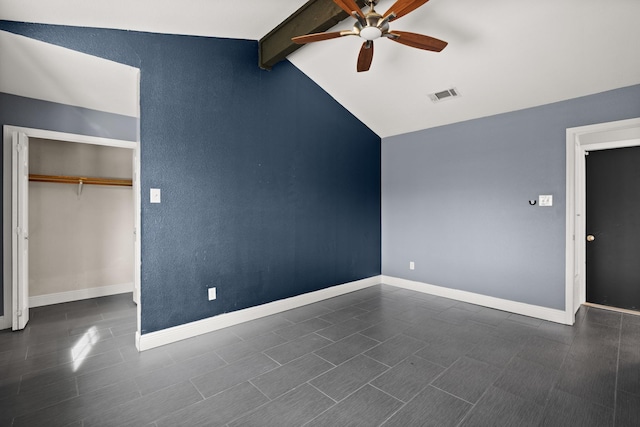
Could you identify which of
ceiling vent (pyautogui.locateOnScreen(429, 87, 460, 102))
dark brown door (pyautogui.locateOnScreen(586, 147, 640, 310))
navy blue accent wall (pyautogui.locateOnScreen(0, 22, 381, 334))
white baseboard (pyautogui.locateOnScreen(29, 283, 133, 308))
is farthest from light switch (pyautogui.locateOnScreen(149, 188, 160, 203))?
dark brown door (pyautogui.locateOnScreen(586, 147, 640, 310))

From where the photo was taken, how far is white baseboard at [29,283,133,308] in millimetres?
3907

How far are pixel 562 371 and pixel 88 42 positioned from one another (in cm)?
471

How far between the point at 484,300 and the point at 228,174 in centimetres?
368

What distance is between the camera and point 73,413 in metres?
1.86

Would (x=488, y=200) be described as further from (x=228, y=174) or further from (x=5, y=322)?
(x=5, y=322)

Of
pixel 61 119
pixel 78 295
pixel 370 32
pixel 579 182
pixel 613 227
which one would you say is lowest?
pixel 78 295

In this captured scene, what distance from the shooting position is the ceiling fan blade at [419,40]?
2309 millimetres

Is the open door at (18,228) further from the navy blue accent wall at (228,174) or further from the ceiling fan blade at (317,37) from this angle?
the ceiling fan blade at (317,37)

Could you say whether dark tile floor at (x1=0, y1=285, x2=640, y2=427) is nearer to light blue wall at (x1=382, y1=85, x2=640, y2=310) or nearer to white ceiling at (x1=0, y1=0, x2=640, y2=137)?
light blue wall at (x1=382, y1=85, x2=640, y2=310)

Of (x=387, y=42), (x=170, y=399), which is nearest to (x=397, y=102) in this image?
(x=387, y=42)

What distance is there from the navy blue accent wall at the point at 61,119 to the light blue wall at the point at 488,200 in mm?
4018

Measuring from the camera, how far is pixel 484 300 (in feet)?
13.3

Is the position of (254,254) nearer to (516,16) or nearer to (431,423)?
(431,423)

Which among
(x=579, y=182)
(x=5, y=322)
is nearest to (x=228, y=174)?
(x=5, y=322)
